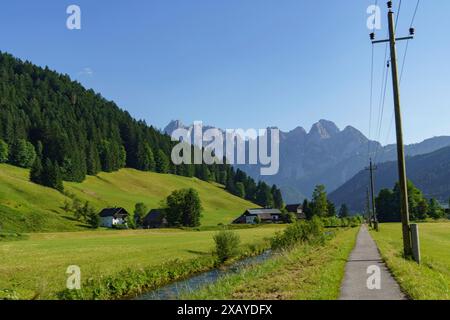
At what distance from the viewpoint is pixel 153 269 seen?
36.2 meters

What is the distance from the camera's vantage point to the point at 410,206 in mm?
165875

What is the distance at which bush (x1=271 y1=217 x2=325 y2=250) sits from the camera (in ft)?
176

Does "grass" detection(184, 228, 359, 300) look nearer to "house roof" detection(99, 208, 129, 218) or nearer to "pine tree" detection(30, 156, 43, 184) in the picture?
"house roof" detection(99, 208, 129, 218)

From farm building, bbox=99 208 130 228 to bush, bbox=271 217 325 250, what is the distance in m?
97.5

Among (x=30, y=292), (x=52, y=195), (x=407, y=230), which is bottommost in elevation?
(x=30, y=292)

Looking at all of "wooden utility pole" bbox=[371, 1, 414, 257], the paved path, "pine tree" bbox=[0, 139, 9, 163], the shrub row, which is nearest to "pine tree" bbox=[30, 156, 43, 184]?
"pine tree" bbox=[0, 139, 9, 163]

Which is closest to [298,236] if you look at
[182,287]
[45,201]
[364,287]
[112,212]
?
[182,287]

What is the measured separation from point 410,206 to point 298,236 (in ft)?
411

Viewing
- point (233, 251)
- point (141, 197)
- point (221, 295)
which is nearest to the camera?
point (221, 295)

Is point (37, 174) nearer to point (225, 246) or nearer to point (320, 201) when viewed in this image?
point (320, 201)
